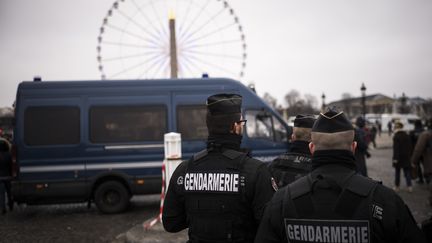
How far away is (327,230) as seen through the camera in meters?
2.02

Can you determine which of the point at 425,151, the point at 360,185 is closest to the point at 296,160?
the point at 360,185

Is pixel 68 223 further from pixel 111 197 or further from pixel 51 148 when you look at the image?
pixel 51 148

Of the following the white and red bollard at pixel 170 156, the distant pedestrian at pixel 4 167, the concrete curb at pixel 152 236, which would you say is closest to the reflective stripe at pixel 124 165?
the white and red bollard at pixel 170 156

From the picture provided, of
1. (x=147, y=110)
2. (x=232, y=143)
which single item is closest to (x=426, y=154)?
(x=147, y=110)

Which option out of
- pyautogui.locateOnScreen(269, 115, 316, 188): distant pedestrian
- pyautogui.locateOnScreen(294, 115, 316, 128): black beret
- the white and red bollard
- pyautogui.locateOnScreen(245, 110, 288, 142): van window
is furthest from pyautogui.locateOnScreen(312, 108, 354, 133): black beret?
pyautogui.locateOnScreen(245, 110, 288, 142): van window

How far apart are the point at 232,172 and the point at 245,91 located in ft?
21.7

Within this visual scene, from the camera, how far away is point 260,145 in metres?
9.22

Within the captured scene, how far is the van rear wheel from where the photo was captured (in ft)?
28.7

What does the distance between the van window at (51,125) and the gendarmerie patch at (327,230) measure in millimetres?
7494

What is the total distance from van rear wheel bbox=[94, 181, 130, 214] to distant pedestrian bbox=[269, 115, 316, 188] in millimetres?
5494

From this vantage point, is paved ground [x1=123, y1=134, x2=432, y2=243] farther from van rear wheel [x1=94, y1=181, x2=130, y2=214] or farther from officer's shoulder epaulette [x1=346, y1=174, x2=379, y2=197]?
officer's shoulder epaulette [x1=346, y1=174, x2=379, y2=197]

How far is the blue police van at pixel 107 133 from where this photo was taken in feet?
28.2

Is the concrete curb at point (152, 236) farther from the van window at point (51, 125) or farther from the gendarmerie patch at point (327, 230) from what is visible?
the gendarmerie patch at point (327, 230)

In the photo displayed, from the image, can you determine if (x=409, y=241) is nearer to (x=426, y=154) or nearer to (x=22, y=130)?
(x=22, y=130)
